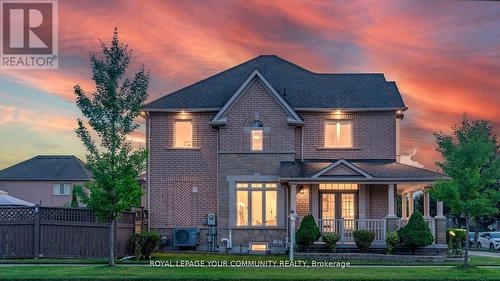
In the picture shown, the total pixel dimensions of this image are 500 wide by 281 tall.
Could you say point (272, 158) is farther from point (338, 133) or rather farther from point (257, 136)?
point (338, 133)

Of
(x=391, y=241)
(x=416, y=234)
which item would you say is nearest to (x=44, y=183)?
(x=391, y=241)

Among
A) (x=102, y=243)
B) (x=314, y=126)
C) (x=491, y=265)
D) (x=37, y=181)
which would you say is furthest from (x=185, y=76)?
(x=37, y=181)

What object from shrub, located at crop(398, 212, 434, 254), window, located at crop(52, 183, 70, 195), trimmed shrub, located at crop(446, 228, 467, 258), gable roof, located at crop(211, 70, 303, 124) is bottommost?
trimmed shrub, located at crop(446, 228, 467, 258)

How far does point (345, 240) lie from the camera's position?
31.7m

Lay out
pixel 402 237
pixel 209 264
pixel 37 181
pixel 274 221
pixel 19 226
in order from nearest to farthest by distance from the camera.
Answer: pixel 209 264 → pixel 19 226 → pixel 402 237 → pixel 274 221 → pixel 37 181

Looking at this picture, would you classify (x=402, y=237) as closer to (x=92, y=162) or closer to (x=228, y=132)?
(x=228, y=132)

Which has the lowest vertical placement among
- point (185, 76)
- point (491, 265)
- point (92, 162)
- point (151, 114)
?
point (491, 265)

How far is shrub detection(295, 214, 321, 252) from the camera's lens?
1181 inches

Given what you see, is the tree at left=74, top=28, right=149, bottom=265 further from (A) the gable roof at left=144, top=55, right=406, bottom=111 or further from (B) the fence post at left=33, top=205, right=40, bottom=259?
(A) the gable roof at left=144, top=55, right=406, bottom=111

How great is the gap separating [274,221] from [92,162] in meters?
11.9

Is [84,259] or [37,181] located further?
[37,181]

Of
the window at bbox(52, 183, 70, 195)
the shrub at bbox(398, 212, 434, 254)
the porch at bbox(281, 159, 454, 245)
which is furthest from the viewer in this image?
the window at bbox(52, 183, 70, 195)

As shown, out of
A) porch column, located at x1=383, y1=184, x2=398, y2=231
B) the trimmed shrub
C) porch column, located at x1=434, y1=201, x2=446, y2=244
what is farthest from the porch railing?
the trimmed shrub

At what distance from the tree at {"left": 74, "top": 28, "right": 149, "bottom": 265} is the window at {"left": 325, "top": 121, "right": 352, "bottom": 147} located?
1303 cm
